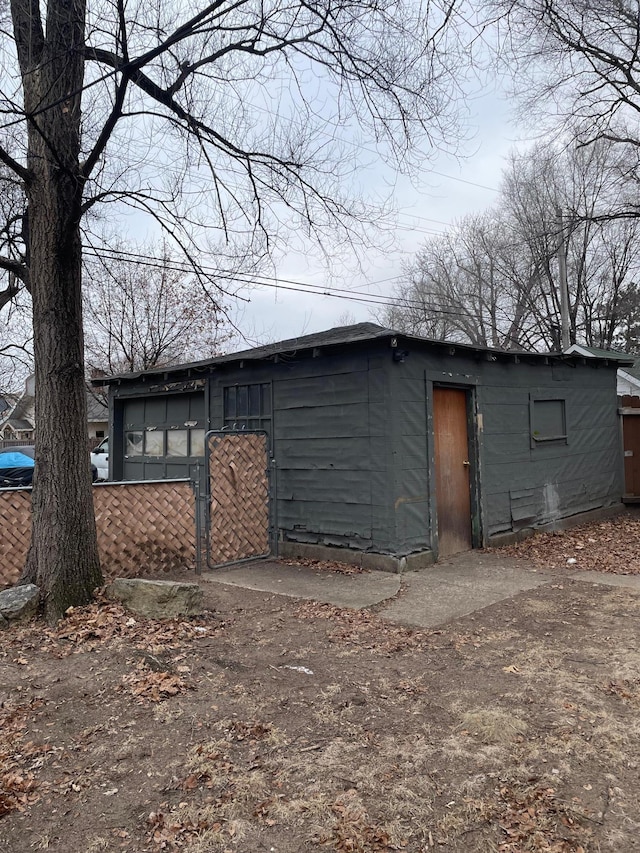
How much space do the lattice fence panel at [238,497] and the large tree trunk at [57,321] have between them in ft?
7.11

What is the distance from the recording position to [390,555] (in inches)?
281

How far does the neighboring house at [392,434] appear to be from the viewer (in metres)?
7.30

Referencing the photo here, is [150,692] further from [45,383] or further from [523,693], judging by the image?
→ [45,383]

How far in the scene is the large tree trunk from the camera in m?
5.09

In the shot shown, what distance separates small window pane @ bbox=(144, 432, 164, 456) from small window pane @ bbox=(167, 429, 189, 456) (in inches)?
8.6

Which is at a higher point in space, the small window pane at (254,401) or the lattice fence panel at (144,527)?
the small window pane at (254,401)

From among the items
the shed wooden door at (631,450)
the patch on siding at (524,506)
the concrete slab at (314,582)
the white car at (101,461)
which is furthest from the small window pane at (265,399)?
the white car at (101,461)

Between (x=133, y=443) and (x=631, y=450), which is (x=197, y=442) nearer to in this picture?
(x=133, y=443)

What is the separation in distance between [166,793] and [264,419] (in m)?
6.29

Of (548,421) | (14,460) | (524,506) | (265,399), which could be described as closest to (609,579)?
(524,506)

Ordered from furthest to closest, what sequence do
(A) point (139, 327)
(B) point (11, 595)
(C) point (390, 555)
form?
1. (A) point (139, 327)
2. (C) point (390, 555)
3. (B) point (11, 595)

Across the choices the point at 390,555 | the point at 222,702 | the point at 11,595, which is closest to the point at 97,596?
the point at 11,595

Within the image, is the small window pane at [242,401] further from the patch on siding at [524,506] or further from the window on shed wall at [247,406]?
the patch on siding at [524,506]

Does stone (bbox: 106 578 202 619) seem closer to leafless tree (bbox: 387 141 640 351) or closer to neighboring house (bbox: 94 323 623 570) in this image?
neighboring house (bbox: 94 323 623 570)
